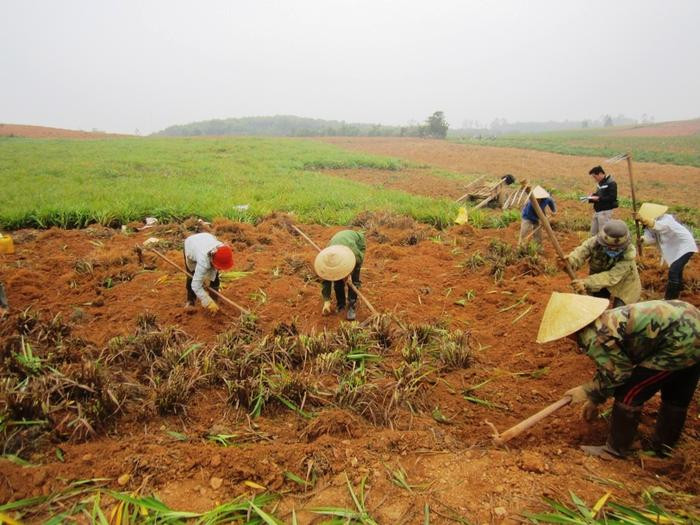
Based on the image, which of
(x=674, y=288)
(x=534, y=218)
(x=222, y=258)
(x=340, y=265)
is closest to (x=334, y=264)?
(x=340, y=265)

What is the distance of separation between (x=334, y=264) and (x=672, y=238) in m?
3.49

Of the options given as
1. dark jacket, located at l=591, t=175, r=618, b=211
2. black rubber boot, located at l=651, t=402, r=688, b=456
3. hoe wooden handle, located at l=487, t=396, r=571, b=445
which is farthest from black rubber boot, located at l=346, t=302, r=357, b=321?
dark jacket, located at l=591, t=175, r=618, b=211

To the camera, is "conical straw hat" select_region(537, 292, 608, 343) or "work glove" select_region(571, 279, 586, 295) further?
"work glove" select_region(571, 279, 586, 295)

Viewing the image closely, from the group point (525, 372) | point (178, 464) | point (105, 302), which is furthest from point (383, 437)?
point (105, 302)

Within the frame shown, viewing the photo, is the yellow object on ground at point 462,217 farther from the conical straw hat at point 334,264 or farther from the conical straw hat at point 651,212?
the conical straw hat at point 334,264

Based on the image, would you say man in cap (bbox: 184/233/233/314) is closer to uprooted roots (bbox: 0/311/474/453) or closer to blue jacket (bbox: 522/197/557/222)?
uprooted roots (bbox: 0/311/474/453)

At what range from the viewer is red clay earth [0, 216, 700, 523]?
2225 mm

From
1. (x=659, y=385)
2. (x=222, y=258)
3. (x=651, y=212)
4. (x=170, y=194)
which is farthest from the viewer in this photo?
(x=170, y=194)

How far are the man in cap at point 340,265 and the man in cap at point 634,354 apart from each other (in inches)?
69.7

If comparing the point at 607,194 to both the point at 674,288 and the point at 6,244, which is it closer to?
the point at 674,288

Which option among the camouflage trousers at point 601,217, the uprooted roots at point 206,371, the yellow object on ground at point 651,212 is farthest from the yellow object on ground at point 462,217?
the uprooted roots at point 206,371

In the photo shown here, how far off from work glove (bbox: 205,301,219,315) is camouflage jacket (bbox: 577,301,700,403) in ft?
10.4

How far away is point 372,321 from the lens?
4.00 m

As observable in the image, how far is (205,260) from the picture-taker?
3926mm
